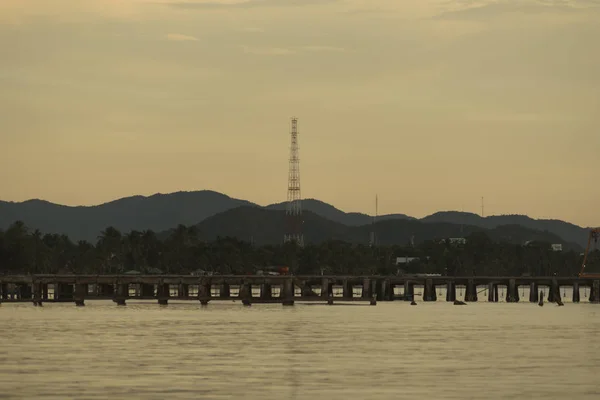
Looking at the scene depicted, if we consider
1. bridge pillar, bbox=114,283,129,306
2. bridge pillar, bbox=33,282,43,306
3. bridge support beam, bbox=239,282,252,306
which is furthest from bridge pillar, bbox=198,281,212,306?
bridge pillar, bbox=33,282,43,306

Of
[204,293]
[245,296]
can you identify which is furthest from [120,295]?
[245,296]

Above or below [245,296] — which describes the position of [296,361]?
below

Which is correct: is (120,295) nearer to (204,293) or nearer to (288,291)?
(204,293)

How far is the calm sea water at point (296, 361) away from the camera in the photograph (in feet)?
179

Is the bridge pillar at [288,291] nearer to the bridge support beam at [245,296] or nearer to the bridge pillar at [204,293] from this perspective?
the bridge support beam at [245,296]

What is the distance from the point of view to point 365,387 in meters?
56.1

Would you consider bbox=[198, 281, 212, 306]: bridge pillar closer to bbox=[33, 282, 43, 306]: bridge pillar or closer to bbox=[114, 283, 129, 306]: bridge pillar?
bbox=[114, 283, 129, 306]: bridge pillar

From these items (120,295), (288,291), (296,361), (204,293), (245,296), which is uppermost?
(288,291)

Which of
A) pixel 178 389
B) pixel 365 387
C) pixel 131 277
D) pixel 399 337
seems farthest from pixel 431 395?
pixel 131 277

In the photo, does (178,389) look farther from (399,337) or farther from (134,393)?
(399,337)

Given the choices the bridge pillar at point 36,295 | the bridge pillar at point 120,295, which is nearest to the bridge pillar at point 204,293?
the bridge pillar at point 120,295

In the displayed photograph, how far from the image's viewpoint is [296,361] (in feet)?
236

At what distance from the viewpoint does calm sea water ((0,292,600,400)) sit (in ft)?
179

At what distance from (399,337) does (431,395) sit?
45.0 m
